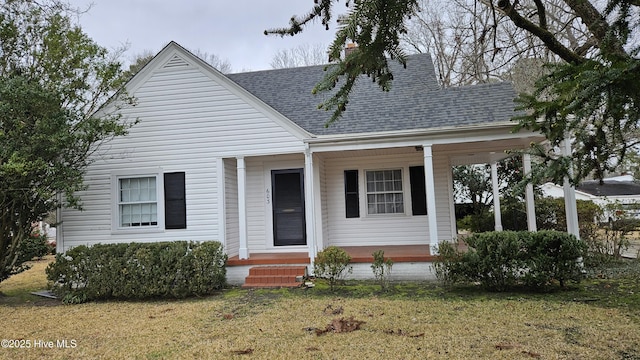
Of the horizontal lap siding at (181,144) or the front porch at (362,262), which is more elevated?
the horizontal lap siding at (181,144)

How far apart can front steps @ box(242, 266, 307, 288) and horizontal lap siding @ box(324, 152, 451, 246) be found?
6.72 ft

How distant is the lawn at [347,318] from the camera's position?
4324 mm

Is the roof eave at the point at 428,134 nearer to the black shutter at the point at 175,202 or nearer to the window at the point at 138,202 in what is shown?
the black shutter at the point at 175,202

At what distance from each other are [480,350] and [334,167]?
22.7 ft

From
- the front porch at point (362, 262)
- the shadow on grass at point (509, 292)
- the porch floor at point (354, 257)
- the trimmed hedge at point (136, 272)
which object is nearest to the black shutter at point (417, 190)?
the porch floor at point (354, 257)

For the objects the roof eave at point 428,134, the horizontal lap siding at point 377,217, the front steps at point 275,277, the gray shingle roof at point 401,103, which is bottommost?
the front steps at point 275,277

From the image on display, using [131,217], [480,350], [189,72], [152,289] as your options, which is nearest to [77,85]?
[189,72]

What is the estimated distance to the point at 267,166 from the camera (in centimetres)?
989

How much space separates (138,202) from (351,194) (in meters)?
5.25

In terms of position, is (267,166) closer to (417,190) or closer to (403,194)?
(403,194)

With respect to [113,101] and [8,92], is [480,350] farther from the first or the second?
[113,101]

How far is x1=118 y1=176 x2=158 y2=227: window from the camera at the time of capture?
9.12 m

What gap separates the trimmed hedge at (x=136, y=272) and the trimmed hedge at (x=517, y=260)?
4444 mm

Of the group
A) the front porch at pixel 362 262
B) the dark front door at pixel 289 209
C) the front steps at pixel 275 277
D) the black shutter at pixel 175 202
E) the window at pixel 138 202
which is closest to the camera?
the front steps at pixel 275 277
